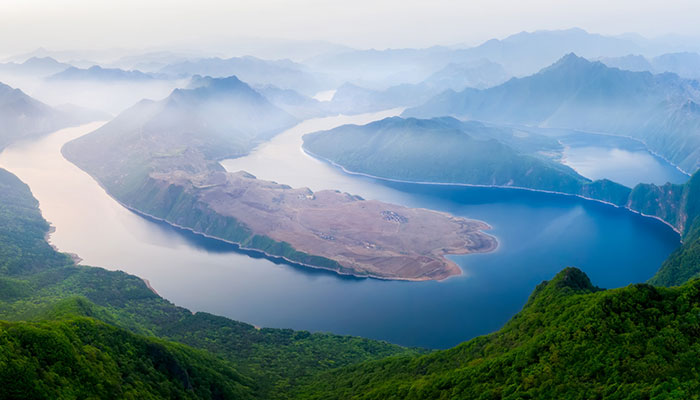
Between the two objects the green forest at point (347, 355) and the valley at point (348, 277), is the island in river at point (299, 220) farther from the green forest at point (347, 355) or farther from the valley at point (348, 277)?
the green forest at point (347, 355)

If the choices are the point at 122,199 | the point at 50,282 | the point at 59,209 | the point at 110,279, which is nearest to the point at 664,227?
the point at 110,279

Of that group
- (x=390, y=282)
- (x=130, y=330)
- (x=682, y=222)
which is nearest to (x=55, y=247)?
(x=130, y=330)

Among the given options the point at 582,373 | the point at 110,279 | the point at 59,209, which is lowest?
the point at 59,209

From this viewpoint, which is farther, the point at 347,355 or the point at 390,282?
the point at 390,282

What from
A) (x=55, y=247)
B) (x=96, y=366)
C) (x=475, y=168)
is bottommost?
(x=55, y=247)

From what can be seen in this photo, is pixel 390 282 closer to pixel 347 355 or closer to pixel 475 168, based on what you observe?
pixel 347 355

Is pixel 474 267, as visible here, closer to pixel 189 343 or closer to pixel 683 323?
pixel 189 343
